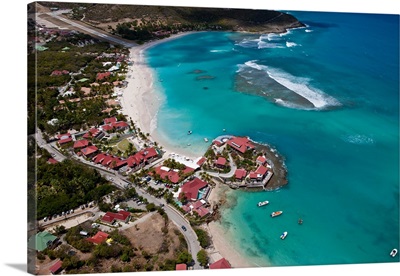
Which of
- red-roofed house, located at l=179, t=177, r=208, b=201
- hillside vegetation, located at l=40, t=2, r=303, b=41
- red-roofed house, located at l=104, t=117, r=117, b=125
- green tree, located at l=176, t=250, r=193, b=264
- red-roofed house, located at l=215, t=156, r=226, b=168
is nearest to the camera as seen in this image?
green tree, located at l=176, t=250, r=193, b=264

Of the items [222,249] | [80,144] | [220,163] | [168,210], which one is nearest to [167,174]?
[168,210]

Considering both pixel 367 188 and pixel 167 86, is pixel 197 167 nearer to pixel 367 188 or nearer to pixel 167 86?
pixel 367 188

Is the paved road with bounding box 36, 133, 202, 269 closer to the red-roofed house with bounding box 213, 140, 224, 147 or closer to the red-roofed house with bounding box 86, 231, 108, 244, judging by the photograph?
the red-roofed house with bounding box 86, 231, 108, 244

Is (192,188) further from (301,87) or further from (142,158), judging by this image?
(301,87)

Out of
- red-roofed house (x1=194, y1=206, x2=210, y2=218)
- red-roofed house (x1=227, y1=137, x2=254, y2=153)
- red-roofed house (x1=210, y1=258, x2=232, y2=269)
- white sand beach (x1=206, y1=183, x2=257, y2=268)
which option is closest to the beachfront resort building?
red-roofed house (x1=227, y1=137, x2=254, y2=153)

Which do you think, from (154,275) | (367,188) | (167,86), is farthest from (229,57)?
(154,275)

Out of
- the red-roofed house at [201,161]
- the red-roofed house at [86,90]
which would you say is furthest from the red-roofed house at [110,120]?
the red-roofed house at [201,161]
